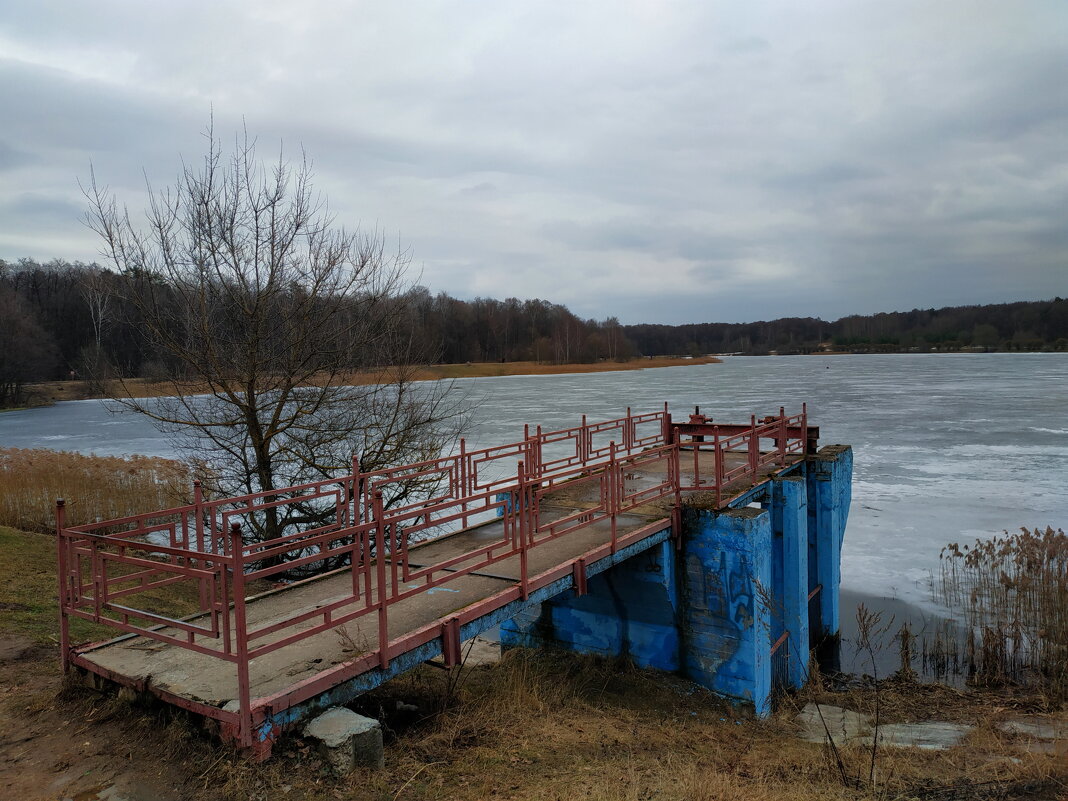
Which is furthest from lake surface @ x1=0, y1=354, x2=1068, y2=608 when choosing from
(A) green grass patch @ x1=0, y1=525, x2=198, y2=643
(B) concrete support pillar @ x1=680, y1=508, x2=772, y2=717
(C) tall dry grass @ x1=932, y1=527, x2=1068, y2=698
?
Result: (B) concrete support pillar @ x1=680, y1=508, x2=772, y2=717

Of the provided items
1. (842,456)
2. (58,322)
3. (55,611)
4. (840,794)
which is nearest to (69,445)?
(55,611)

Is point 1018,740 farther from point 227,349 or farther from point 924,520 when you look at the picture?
point 227,349

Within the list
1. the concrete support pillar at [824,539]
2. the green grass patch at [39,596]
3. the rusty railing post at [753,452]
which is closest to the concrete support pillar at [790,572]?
the rusty railing post at [753,452]

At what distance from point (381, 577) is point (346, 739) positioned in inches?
40.2

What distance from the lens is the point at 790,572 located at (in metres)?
11.4

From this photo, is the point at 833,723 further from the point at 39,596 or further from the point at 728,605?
the point at 39,596

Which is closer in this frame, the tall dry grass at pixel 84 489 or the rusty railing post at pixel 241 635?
the rusty railing post at pixel 241 635

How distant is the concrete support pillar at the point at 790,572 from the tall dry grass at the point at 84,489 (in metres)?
9.87

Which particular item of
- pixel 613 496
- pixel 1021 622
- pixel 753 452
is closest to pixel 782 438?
pixel 753 452

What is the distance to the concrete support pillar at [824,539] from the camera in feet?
43.3

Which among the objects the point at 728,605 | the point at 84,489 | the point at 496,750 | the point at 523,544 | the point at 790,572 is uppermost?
the point at 523,544

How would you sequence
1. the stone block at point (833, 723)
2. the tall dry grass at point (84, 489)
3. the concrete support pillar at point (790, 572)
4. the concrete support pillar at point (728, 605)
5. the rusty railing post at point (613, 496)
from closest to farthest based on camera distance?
the rusty railing post at point (613, 496) < the stone block at point (833, 723) < the concrete support pillar at point (728, 605) < the concrete support pillar at point (790, 572) < the tall dry grass at point (84, 489)

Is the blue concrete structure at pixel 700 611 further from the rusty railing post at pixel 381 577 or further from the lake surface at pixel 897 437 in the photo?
the lake surface at pixel 897 437

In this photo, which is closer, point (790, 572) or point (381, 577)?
point (381, 577)
